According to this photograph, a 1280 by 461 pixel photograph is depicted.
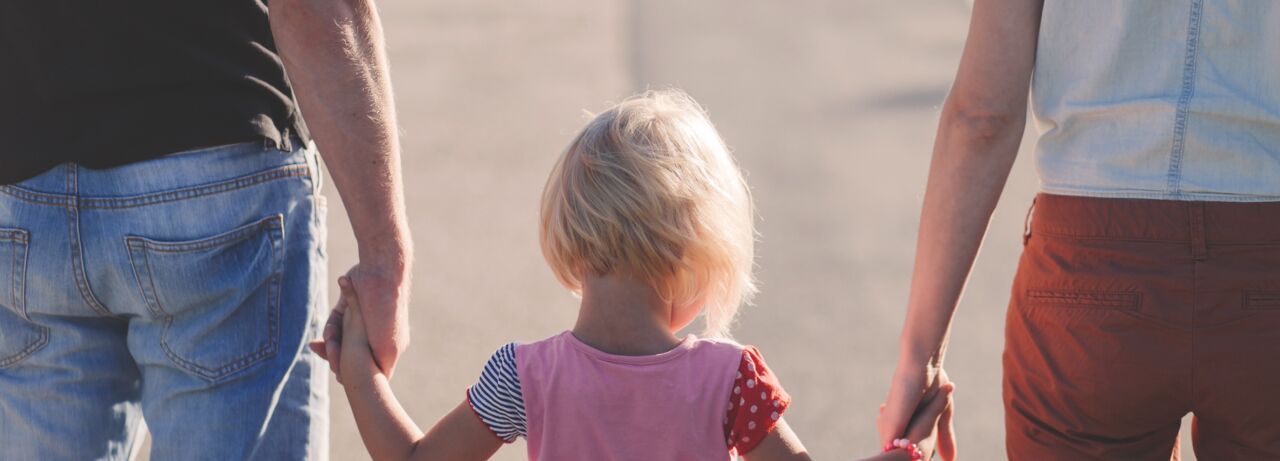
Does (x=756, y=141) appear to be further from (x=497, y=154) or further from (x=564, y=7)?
(x=564, y=7)

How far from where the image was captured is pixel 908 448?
2.50 meters

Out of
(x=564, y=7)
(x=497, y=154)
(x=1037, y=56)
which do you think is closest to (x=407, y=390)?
(x=497, y=154)

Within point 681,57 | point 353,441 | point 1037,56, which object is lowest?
point 353,441

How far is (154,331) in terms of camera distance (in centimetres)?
228

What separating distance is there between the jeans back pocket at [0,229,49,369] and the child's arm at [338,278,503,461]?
46cm

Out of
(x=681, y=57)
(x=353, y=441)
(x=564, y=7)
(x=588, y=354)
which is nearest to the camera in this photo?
(x=588, y=354)

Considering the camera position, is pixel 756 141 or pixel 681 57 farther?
pixel 681 57

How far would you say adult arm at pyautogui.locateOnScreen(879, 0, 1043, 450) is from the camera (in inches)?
92.8

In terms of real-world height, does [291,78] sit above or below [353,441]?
above

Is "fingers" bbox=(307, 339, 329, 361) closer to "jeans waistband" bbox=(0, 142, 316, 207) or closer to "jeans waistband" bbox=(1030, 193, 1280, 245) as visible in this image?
"jeans waistband" bbox=(0, 142, 316, 207)

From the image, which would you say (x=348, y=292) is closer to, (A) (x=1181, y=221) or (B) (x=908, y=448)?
(B) (x=908, y=448)

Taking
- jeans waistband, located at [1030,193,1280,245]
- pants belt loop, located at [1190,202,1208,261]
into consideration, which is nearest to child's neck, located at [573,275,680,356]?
jeans waistband, located at [1030,193,1280,245]

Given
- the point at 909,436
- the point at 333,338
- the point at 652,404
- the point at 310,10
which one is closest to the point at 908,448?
the point at 909,436

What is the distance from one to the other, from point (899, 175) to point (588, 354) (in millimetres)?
5685
